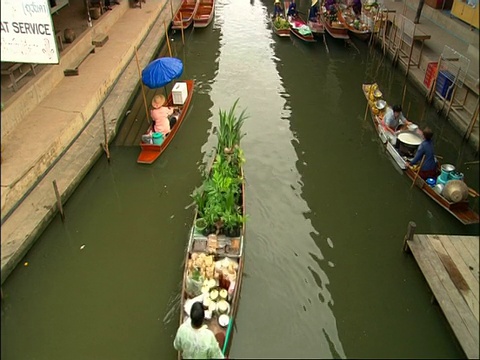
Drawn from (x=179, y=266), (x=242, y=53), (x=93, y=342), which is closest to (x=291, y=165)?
(x=179, y=266)

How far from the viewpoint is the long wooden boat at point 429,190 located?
9.26 m

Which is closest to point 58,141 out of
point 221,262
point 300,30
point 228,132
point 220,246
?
point 228,132

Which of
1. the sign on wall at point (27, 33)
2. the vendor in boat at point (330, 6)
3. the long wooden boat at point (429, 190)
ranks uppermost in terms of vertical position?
the sign on wall at point (27, 33)

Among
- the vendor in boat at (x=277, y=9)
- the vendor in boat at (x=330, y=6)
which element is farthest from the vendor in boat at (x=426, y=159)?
the vendor in boat at (x=277, y=9)

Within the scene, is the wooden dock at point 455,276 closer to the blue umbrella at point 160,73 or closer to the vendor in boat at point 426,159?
the vendor in boat at point 426,159

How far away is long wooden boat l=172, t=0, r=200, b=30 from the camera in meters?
20.4

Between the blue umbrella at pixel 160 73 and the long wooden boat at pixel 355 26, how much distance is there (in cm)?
999

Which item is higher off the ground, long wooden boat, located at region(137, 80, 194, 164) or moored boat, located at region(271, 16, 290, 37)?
moored boat, located at region(271, 16, 290, 37)

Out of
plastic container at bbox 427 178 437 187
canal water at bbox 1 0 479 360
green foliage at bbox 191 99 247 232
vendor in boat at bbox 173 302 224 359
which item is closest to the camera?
vendor in boat at bbox 173 302 224 359

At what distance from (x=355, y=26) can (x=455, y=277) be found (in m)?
14.5

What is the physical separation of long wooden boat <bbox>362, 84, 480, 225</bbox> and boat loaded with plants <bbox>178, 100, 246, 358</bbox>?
440 cm

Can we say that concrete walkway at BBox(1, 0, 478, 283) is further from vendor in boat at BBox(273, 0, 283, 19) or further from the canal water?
vendor in boat at BBox(273, 0, 283, 19)

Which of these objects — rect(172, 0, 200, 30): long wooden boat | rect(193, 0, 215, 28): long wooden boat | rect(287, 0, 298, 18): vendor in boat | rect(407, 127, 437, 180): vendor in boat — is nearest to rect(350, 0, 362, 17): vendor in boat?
rect(287, 0, 298, 18): vendor in boat

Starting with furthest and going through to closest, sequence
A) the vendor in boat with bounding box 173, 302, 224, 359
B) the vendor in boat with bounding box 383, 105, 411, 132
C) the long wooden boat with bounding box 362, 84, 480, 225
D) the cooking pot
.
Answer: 1. the vendor in boat with bounding box 383, 105, 411, 132
2. the cooking pot
3. the long wooden boat with bounding box 362, 84, 480, 225
4. the vendor in boat with bounding box 173, 302, 224, 359
